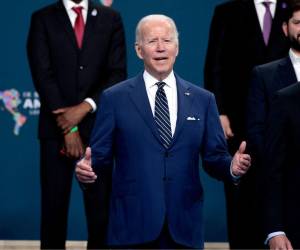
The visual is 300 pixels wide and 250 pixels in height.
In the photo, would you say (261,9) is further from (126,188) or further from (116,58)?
(126,188)

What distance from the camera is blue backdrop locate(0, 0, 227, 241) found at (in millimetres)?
6195

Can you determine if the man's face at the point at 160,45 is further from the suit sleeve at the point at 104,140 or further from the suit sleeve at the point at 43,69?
the suit sleeve at the point at 43,69

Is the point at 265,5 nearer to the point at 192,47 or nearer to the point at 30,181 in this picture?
the point at 192,47

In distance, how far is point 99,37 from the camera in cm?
534

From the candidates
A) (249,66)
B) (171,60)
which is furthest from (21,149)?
(171,60)

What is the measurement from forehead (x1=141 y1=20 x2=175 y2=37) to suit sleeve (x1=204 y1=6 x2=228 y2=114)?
136 centimetres

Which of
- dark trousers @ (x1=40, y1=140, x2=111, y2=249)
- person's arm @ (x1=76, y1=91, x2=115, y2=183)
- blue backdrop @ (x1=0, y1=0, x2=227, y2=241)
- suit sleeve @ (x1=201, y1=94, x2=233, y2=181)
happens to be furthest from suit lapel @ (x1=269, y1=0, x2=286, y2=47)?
person's arm @ (x1=76, y1=91, x2=115, y2=183)

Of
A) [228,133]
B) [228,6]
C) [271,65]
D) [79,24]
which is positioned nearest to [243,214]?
[228,133]

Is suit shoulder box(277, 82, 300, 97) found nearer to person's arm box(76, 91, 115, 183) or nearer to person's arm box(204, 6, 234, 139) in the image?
person's arm box(76, 91, 115, 183)

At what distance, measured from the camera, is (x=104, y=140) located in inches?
161

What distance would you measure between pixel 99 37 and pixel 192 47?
3.35 ft

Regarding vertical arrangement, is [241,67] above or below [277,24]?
below

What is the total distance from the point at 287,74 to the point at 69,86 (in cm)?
123

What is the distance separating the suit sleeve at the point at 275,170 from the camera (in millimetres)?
3797
